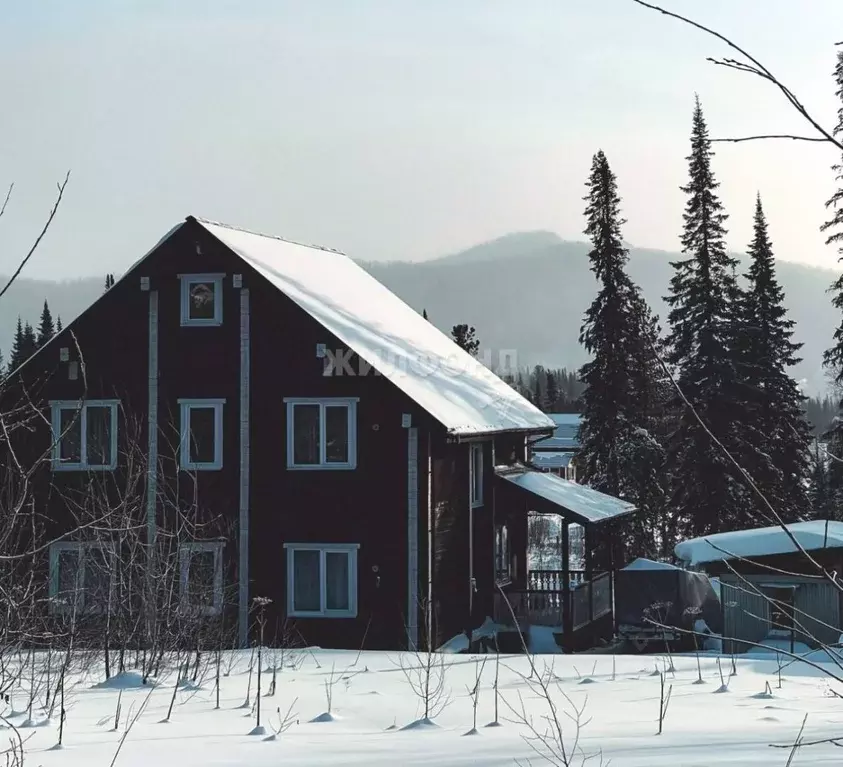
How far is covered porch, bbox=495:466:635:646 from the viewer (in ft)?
76.8

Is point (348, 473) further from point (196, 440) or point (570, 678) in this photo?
point (570, 678)

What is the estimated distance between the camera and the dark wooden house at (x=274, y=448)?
70.6 ft

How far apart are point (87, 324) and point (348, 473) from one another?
21.0 feet

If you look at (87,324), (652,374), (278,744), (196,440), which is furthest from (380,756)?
(652,374)

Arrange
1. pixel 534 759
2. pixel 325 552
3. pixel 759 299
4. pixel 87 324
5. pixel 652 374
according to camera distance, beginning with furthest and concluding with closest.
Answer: pixel 759 299 < pixel 652 374 < pixel 87 324 < pixel 325 552 < pixel 534 759

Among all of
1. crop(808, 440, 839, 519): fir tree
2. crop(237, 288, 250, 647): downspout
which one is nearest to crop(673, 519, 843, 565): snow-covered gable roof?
crop(237, 288, 250, 647): downspout

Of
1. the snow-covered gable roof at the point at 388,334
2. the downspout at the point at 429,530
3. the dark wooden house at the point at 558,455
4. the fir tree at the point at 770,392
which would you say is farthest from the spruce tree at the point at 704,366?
the dark wooden house at the point at 558,455

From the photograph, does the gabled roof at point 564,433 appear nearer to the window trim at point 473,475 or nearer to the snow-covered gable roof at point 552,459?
the snow-covered gable roof at point 552,459

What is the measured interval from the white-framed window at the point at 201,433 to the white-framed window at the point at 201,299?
1.65 m

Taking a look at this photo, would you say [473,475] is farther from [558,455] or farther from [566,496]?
[558,455]

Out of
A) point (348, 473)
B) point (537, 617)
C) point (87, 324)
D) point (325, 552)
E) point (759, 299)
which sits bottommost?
point (537, 617)

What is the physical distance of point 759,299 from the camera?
43625 mm

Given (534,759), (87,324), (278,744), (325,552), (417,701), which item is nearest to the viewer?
(534,759)

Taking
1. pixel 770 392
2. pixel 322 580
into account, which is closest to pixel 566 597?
pixel 322 580
